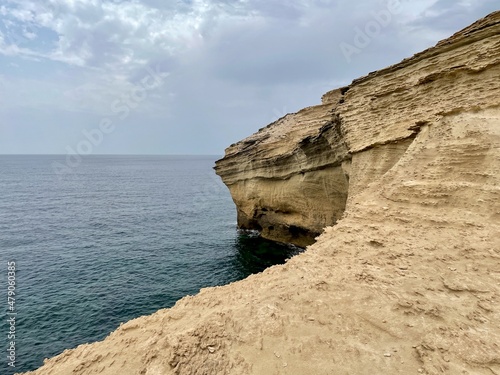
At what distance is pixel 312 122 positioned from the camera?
35.2 metres

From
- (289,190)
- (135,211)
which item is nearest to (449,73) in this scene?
(289,190)

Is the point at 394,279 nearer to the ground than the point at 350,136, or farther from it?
nearer to the ground

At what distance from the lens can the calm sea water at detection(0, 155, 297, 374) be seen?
20.9 metres

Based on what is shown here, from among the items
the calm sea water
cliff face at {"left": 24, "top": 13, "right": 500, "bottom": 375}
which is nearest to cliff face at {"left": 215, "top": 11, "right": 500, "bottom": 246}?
cliff face at {"left": 24, "top": 13, "right": 500, "bottom": 375}

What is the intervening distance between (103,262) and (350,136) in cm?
2529

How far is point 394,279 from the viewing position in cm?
928

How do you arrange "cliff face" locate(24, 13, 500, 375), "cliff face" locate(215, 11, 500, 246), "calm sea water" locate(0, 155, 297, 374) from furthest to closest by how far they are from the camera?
"calm sea water" locate(0, 155, 297, 374) < "cliff face" locate(215, 11, 500, 246) < "cliff face" locate(24, 13, 500, 375)

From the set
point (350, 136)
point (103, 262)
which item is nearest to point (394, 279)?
point (350, 136)

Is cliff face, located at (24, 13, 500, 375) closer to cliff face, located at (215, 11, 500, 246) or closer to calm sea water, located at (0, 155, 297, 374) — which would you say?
cliff face, located at (215, 11, 500, 246)

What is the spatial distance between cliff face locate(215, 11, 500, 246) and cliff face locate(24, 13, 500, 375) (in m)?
0.11

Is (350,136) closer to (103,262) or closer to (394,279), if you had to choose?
(394,279)

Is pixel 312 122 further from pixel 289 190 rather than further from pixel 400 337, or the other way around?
pixel 400 337

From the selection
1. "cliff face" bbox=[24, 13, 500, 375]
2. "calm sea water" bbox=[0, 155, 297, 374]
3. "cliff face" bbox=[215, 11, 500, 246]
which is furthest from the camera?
"calm sea water" bbox=[0, 155, 297, 374]

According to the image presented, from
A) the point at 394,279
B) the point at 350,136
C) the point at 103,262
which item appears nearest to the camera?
the point at 394,279
